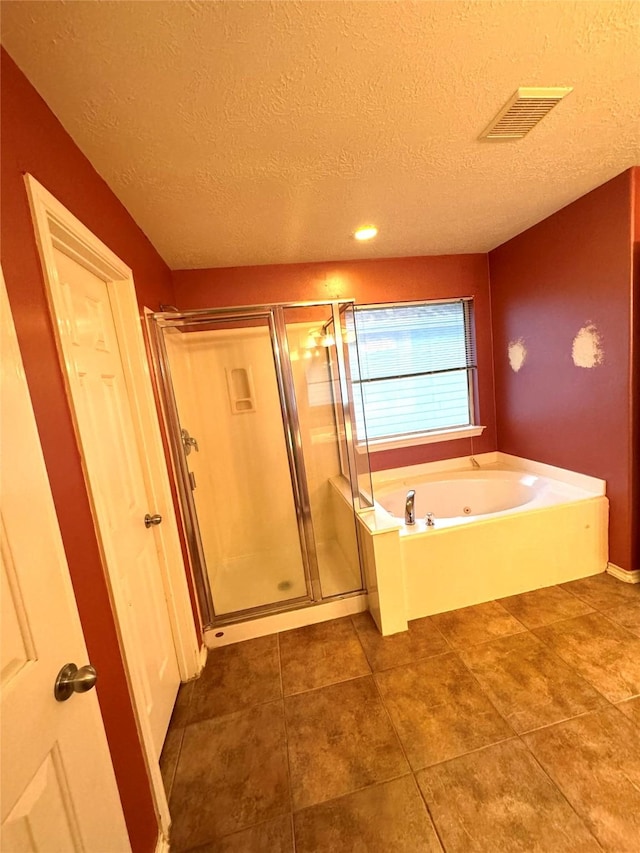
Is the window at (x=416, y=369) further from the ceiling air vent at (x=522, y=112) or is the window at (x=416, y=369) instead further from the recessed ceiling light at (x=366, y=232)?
the ceiling air vent at (x=522, y=112)

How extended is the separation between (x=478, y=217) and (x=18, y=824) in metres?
2.91

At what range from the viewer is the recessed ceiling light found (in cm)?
208

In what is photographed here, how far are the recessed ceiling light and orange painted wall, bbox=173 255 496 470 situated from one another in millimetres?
447

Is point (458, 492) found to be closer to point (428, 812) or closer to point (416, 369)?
point (416, 369)

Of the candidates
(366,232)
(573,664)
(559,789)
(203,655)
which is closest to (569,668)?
(573,664)

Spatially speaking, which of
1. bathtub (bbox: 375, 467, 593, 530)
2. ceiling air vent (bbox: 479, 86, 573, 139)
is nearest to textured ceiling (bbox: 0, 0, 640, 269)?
ceiling air vent (bbox: 479, 86, 573, 139)

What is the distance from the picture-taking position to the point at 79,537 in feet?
2.90

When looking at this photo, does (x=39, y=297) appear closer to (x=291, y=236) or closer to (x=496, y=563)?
(x=291, y=236)

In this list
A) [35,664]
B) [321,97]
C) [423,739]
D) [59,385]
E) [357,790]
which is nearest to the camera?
Result: [35,664]

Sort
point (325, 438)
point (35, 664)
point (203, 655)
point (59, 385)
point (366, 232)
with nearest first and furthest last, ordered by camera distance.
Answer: point (35, 664), point (59, 385), point (203, 655), point (366, 232), point (325, 438)

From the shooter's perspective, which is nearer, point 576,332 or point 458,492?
point 576,332

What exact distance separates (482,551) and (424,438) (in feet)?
3.67

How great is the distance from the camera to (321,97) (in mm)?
1057

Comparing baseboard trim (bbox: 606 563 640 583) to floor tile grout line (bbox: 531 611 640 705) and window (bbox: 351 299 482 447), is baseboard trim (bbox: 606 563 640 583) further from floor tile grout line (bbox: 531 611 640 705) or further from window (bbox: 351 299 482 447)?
window (bbox: 351 299 482 447)
